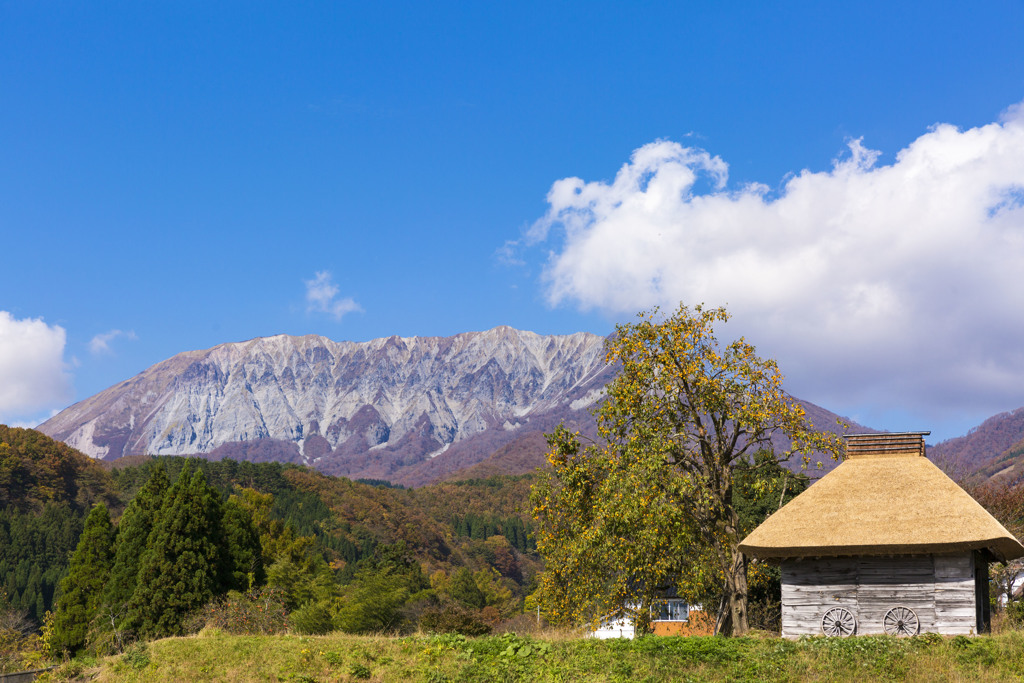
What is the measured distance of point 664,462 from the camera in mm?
23000

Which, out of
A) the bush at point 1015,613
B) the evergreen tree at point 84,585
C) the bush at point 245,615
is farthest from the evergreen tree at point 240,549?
the bush at point 1015,613

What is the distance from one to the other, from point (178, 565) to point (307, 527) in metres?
76.3

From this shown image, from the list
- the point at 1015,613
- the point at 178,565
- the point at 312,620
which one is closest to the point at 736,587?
the point at 1015,613

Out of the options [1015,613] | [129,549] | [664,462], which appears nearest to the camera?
[664,462]

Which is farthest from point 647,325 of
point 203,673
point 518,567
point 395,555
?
point 518,567

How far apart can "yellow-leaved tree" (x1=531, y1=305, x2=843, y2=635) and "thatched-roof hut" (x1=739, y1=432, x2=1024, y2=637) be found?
1.52 m

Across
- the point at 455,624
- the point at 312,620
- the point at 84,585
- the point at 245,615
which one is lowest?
the point at 312,620

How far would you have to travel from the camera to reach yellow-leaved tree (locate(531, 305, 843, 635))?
2242 cm

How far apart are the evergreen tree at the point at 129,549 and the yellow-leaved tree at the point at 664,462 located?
26752mm

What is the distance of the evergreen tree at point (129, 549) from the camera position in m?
41.5

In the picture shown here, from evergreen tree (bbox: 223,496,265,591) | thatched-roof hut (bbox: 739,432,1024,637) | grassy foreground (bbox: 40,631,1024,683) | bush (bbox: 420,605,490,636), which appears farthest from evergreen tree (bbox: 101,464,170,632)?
thatched-roof hut (bbox: 739,432,1024,637)

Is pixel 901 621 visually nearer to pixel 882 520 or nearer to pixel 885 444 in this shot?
pixel 882 520

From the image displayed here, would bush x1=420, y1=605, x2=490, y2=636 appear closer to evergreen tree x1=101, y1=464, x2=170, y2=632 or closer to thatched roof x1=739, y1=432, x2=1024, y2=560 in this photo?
thatched roof x1=739, y1=432, x2=1024, y2=560

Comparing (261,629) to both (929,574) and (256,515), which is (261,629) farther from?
(256,515)
